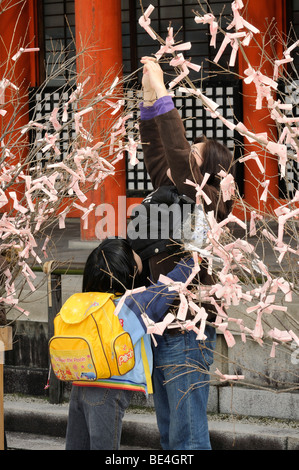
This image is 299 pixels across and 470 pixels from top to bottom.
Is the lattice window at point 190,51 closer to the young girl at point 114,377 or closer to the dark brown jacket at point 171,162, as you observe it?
the dark brown jacket at point 171,162

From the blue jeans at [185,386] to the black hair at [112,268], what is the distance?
32 cm

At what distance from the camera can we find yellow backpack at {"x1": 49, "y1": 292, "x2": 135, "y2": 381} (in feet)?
12.6

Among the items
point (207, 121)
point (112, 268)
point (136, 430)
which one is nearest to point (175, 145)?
point (112, 268)

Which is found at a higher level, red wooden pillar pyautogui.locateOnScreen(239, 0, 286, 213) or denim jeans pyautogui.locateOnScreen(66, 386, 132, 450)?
red wooden pillar pyautogui.locateOnScreen(239, 0, 286, 213)

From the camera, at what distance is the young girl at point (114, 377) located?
3.81 metres

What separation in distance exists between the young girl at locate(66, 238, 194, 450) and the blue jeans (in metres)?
0.11

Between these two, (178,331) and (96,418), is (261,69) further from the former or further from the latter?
(96,418)

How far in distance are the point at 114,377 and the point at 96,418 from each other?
8.2 inches

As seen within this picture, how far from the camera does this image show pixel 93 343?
3.84m

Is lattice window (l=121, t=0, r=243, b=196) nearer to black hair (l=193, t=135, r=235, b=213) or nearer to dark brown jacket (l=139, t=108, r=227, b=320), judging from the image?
dark brown jacket (l=139, t=108, r=227, b=320)

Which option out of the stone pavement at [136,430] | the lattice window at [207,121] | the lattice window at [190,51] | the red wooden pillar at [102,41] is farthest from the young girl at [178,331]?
the lattice window at [190,51]

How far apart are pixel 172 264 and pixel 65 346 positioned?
24.4 inches

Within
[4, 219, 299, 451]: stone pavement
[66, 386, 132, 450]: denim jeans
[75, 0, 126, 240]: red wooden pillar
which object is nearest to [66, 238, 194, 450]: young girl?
[66, 386, 132, 450]: denim jeans

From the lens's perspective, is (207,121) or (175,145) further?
(207,121)
